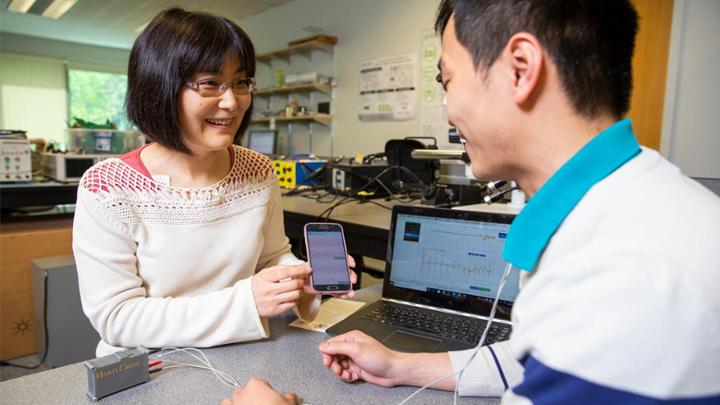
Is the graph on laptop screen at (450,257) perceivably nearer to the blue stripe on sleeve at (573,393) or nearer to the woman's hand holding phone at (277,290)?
the woman's hand holding phone at (277,290)

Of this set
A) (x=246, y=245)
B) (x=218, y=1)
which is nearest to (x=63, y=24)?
(x=218, y=1)

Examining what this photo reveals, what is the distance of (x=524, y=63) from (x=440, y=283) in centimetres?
61

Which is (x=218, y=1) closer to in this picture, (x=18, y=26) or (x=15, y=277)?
(x=18, y=26)

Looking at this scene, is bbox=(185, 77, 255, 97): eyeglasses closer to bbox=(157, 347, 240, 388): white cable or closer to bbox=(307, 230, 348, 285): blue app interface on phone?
bbox=(307, 230, 348, 285): blue app interface on phone

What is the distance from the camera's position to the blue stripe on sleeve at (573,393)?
0.35m

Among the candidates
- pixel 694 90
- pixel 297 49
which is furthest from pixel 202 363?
pixel 297 49

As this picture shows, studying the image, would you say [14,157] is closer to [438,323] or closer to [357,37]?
[438,323]

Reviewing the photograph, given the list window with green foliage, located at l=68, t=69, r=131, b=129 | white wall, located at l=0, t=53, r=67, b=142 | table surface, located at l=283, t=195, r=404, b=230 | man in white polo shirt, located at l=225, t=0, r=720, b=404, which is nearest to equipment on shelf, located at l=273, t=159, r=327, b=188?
table surface, located at l=283, t=195, r=404, b=230

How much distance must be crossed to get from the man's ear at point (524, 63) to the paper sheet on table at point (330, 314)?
0.62 metres

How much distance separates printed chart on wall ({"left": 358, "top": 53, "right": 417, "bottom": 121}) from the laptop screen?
9.70ft

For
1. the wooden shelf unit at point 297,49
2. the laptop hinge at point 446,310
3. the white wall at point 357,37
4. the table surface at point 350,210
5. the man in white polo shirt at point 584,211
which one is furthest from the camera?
the wooden shelf unit at point 297,49

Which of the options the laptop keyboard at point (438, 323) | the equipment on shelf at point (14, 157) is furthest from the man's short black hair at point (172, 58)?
the equipment on shelf at point (14, 157)

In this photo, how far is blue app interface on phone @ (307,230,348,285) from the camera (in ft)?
2.87

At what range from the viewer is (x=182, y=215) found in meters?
0.93
